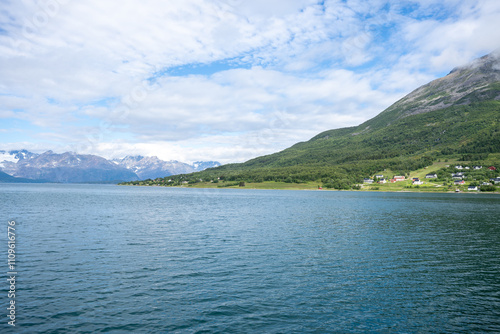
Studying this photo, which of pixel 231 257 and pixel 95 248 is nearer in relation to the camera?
pixel 231 257

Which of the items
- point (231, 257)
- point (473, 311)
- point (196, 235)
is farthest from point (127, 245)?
point (473, 311)

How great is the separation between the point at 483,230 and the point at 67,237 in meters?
80.5

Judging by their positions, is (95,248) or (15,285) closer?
(15,285)

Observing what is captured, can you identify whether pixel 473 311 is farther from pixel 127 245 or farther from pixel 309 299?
pixel 127 245

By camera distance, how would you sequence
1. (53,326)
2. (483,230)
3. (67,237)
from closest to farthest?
1. (53,326)
2. (67,237)
3. (483,230)

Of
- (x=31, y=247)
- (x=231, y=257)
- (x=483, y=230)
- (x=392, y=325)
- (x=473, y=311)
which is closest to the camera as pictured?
(x=392, y=325)

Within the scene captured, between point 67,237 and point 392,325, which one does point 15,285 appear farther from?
point 392,325

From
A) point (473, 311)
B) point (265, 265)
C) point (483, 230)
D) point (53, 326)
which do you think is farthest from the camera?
point (483, 230)

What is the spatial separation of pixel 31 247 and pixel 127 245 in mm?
12385

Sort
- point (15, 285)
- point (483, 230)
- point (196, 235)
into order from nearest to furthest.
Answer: point (15, 285) < point (196, 235) < point (483, 230)

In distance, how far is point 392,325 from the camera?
21.5 meters

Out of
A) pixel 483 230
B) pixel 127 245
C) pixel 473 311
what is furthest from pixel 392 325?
pixel 483 230

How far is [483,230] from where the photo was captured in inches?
2482

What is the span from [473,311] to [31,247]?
51.2 m
